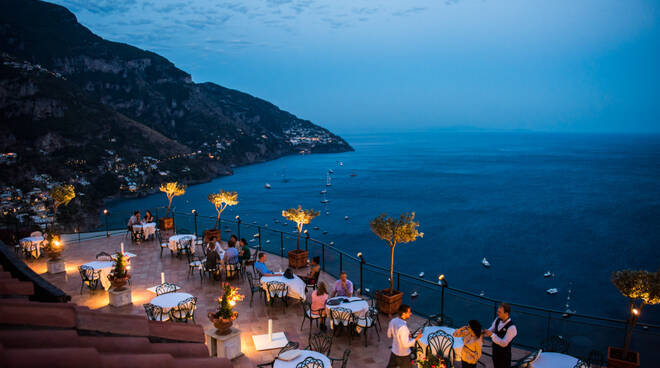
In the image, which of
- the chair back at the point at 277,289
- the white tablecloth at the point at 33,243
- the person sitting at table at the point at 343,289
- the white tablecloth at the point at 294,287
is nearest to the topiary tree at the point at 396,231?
the person sitting at table at the point at 343,289

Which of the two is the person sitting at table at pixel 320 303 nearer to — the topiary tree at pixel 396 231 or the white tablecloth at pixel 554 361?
the topiary tree at pixel 396 231

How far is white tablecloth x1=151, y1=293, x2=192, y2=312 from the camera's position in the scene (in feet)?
25.0

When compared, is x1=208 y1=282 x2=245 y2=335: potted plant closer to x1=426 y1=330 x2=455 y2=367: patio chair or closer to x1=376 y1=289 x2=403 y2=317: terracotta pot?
x1=426 y1=330 x2=455 y2=367: patio chair

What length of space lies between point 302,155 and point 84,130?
114m

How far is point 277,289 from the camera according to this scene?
29.6ft

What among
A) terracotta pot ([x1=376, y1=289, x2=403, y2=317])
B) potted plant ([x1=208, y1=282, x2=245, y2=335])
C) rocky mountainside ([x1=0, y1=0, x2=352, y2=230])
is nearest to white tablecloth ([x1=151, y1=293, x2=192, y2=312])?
potted plant ([x1=208, y1=282, x2=245, y2=335])

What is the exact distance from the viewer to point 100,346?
2203mm

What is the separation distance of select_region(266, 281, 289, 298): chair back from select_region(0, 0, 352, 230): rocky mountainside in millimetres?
58249

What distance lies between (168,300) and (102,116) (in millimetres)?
80929

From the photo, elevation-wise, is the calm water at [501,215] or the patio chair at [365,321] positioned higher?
the patio chair at [365,321]

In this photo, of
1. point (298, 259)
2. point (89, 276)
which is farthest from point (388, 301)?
point (89, 276)

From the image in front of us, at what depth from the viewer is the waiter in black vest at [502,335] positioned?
5781 mm

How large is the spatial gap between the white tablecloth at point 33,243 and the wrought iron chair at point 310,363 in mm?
12393

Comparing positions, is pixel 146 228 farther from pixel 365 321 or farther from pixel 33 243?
pixel 365 321
